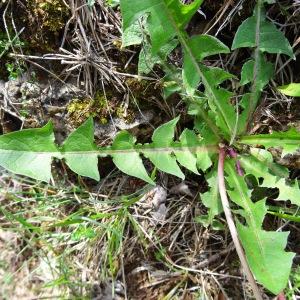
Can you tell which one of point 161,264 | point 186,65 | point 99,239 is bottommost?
point 161,264

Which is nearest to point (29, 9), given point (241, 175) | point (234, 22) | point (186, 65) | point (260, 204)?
point (186, 65)

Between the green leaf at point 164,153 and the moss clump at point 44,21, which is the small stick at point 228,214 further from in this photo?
the moss clump at point 44,21

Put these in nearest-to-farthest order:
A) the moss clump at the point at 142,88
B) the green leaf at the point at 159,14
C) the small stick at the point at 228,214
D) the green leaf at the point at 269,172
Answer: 1. the green leaf at the point at 159,14
2. the small stick at the point at 228,214
3. the green leaf at the point at 269,172
4. the moss clump at the point at 142,88

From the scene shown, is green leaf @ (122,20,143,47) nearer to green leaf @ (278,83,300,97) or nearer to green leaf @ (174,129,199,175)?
green leaf @ (174,129,199,175)

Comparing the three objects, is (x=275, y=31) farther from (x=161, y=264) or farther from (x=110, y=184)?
(x=161, y=264)

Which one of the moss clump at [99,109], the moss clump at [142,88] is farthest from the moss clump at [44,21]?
the moss clump at [142,88]

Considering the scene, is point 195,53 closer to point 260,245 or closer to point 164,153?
point 164,153

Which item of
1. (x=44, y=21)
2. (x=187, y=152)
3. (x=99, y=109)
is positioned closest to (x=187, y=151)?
(x=187, y=152)
